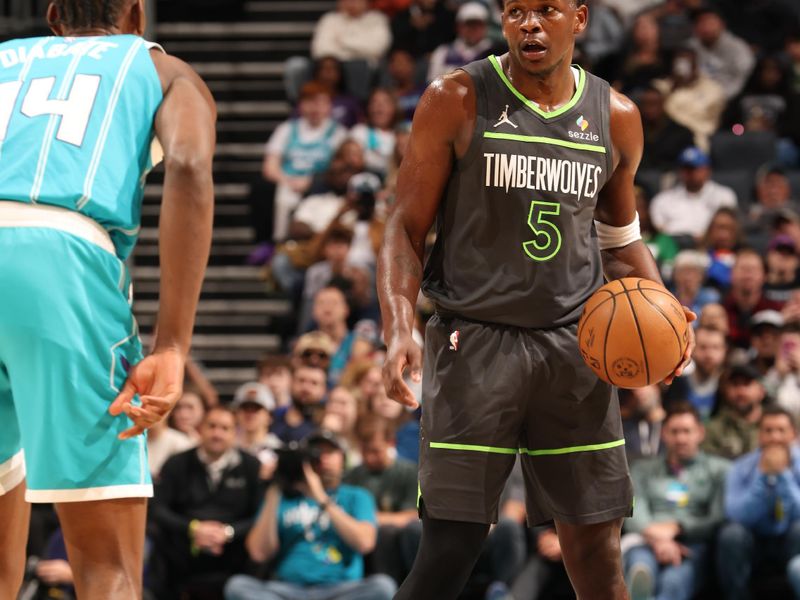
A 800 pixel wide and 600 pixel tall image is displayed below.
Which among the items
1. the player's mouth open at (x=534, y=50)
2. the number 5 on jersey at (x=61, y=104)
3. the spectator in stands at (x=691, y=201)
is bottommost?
the spectator in stands at (x=691, y=201)

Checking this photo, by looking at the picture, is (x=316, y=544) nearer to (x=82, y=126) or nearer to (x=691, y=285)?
(x=691, y=285)

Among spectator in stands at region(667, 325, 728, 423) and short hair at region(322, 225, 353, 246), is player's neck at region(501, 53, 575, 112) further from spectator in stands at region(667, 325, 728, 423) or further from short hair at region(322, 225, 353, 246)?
short hair at region(322, 225, 353, 246)

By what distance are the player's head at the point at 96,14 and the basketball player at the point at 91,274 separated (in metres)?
0.11

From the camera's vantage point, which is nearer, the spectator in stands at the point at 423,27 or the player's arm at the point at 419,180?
the player's arm at the point at 419,180

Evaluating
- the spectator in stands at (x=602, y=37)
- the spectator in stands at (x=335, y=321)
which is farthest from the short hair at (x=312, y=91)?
the spectator in stands at (x=335, y=321)

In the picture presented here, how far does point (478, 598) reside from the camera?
8031 millimetres

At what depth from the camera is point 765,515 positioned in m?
7.88

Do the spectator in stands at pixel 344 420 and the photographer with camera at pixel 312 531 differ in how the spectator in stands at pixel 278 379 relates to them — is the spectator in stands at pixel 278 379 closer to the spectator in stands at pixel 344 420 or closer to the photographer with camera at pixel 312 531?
the spectator in stands at pixel 344 420

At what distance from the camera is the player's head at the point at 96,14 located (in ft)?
11.8

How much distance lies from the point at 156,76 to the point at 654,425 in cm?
604

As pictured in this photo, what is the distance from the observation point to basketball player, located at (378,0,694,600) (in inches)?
148

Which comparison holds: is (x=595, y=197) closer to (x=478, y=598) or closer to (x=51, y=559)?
(x=478, y=598)

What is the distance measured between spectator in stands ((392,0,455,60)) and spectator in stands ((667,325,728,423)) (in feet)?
17.0

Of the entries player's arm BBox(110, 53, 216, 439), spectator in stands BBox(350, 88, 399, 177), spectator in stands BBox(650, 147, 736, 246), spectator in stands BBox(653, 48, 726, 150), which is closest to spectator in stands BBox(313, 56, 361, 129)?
spectator in stands BBox(350, 88, 399, 177)
